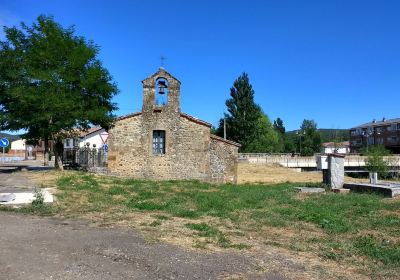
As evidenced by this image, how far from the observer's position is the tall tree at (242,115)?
8112 centimetres

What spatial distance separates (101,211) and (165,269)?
253 inches

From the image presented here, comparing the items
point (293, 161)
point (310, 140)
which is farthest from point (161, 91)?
point (310, 140)

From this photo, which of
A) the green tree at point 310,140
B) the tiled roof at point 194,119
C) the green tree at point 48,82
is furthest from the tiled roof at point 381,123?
the green tree at point 48,82

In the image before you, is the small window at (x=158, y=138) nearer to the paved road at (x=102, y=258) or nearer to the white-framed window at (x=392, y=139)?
the paved road at (x=102, y=258)

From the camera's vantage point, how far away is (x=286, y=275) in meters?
6.21

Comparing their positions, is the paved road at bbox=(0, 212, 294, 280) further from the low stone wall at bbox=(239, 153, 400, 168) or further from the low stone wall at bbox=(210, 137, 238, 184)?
the low stone wall at bbox=(239, 153, 400, 168)

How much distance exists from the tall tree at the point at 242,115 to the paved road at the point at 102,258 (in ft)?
238

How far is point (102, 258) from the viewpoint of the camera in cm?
683

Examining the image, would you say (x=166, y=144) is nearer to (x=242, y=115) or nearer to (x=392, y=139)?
(x=242, y=115)

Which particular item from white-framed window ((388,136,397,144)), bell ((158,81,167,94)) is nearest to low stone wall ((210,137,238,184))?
bell ((158,81,167,94))

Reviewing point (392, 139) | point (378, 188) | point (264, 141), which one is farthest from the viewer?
point (392, 139)

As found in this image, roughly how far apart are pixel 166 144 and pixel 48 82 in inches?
318

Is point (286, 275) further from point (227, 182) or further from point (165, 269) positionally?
point (227, 182)

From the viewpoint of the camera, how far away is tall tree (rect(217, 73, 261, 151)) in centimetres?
8112
